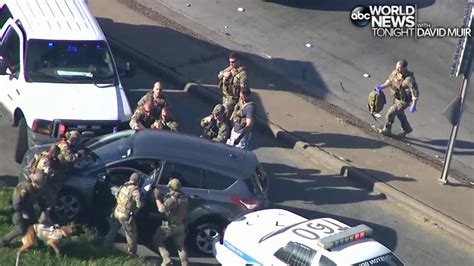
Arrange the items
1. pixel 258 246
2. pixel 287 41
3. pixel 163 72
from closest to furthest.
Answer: pixel 258 246, pixel 163 72, pixel 287 41

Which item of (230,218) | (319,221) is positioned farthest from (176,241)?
(319,221)

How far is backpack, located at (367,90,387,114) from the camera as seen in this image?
2094 cm

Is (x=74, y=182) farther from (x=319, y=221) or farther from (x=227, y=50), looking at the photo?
(x=227, y=50)

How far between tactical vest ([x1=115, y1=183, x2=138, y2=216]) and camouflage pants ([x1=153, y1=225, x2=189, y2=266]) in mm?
541

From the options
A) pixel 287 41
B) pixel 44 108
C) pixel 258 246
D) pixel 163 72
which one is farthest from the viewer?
pixel 287 41

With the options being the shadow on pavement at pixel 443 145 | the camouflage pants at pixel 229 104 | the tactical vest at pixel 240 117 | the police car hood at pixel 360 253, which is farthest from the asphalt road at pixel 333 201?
the shadow on pavement at pixel 443 145

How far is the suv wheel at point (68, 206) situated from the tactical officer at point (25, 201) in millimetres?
689

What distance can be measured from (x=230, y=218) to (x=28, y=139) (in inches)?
150

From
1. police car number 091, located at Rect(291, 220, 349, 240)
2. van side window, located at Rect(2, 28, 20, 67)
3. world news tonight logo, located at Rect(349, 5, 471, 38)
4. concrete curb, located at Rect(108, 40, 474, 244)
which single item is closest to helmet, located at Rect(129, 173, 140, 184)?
police car number 091, located at Rect(291, 220, 349, 240)

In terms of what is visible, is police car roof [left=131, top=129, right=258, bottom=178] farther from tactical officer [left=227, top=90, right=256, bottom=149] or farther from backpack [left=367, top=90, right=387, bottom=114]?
backpack [left=367, top=90, right=387, bottom=114]

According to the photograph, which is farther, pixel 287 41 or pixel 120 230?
pixel 287 41

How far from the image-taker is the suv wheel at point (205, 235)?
16453 millimetres

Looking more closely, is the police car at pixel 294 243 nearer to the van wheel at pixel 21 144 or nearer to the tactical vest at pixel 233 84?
the tactical vest at pixel 233 84

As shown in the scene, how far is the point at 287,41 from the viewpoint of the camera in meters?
24.2
